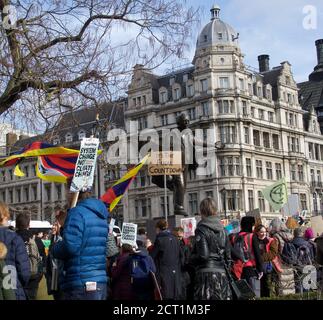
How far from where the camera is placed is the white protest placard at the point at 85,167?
711 cm

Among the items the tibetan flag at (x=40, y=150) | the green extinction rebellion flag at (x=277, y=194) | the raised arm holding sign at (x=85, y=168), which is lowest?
the raised arm holding sign at (x=85, y=168)

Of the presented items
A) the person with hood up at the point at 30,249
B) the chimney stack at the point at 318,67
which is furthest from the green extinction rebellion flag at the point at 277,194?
the chimney stack at the point at 318,67

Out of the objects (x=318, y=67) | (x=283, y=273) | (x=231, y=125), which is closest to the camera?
(x=283, y=273)

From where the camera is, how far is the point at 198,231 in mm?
7109

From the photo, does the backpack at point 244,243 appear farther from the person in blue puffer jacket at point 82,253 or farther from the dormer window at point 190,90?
the dormer window at point 190,90

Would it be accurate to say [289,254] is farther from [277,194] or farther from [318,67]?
[318,67]

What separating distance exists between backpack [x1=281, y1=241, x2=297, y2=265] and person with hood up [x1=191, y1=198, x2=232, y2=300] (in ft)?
17.7

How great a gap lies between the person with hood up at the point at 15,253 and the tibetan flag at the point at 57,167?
6.64 meters

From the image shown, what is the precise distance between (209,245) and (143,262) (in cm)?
124

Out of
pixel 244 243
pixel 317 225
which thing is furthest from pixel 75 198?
pixel 317 225

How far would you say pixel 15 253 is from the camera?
590 centimetres

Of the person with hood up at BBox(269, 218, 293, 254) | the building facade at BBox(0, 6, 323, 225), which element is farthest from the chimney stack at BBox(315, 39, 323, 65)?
the person with hood up at BBox(269, 218, 293, 254)
